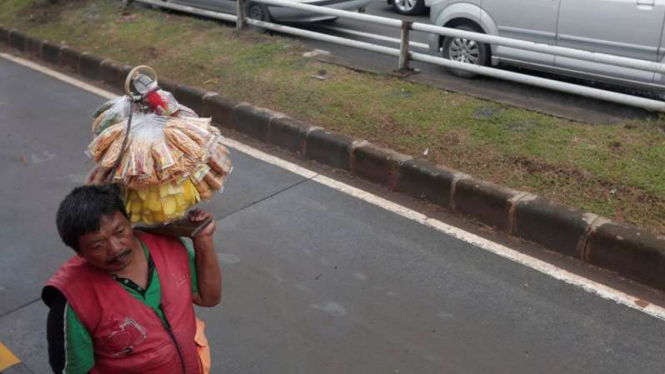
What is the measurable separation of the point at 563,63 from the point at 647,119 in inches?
58.9

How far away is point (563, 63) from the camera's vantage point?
6.94m

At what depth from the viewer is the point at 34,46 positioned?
1005 cm

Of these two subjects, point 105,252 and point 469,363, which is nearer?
point 105,252

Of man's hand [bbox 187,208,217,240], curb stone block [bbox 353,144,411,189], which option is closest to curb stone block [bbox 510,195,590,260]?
curb stone block [bbox 353,144,411,189]

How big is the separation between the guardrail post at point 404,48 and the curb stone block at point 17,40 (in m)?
6.16

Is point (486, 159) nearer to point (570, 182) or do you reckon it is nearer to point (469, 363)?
point (570, 182)

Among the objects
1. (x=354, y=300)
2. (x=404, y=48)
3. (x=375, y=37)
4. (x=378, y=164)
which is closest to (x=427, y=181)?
(x=378, y=164)

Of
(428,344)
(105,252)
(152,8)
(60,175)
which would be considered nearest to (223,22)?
(152,8)

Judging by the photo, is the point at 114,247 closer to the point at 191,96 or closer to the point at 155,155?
the point at 155,155

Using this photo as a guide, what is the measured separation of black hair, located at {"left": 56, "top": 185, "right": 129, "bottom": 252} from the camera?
2002 millimetres

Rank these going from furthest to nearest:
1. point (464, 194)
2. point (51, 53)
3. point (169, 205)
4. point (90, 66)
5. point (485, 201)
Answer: point (51, 53) → point (90, 66) → point (464, 194) → point (485, 201) → point (169, 205)

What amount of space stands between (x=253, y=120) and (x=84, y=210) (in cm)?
472

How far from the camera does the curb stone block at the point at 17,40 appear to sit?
10380mm

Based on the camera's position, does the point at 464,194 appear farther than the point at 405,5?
No
